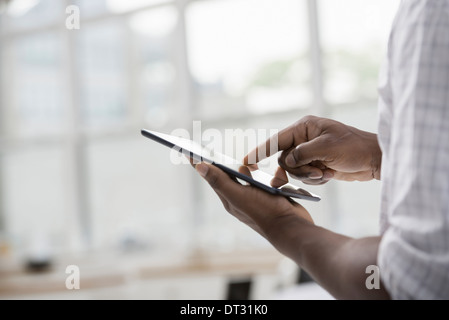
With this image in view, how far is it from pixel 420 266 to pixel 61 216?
429 cm

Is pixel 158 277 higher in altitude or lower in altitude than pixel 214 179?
lower

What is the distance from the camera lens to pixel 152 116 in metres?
4.22

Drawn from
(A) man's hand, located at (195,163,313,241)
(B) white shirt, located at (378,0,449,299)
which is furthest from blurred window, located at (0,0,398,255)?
(B) white shirt, located at (378,0,449,299)

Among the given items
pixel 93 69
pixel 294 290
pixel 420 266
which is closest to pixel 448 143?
pixel 420 266

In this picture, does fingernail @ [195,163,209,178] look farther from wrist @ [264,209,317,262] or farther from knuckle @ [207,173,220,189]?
wrist @ [264,209,317,262]

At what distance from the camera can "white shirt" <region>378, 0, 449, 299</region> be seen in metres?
0.52

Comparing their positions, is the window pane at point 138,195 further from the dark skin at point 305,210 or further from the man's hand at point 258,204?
the man's hand at point 258,204

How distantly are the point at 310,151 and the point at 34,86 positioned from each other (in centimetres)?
409

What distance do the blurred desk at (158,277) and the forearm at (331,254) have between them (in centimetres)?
304

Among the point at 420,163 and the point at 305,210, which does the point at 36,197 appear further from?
the point at 420,163

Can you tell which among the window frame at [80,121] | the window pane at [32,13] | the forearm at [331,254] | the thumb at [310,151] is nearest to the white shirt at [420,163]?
the forearm at [331,254]

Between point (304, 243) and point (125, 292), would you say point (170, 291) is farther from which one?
point (304, 243)

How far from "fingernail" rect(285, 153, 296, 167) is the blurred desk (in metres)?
2.80

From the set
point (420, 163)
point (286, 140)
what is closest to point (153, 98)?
point (286, 140)
